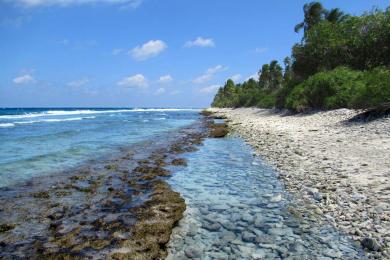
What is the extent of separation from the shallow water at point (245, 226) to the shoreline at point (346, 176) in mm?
415

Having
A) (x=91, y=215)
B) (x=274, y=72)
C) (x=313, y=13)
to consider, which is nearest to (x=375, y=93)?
(x=91, y=215)

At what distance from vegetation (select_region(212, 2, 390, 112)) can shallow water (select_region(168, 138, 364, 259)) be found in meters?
15.8

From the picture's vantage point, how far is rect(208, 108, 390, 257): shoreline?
6.53m

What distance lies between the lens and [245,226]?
717 centimetres

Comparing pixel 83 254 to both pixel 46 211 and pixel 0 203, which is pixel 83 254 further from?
pixel 0 203

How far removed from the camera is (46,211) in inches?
341

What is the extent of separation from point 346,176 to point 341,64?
1475 inches

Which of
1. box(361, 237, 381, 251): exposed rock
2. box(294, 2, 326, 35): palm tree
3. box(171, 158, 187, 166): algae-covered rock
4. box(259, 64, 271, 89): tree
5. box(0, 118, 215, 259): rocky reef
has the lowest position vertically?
box(0, 118, 215, 259): rocky reef

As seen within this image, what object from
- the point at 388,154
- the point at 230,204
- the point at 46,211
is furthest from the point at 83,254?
the point at 388,154

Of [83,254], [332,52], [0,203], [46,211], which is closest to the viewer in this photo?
[83,254]

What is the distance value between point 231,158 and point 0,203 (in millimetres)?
9347

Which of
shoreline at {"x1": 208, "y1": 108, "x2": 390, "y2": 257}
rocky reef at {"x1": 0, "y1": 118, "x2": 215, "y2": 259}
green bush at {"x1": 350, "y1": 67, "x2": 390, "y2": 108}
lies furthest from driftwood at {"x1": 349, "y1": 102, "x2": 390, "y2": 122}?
rocky reef at {"x1": 0, "y1": 118, "x2": 215, "y2": 259}

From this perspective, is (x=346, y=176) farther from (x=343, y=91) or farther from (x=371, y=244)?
(x=343, y=91)

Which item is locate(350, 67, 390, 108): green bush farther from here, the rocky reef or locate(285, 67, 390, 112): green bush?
the rocky reef
